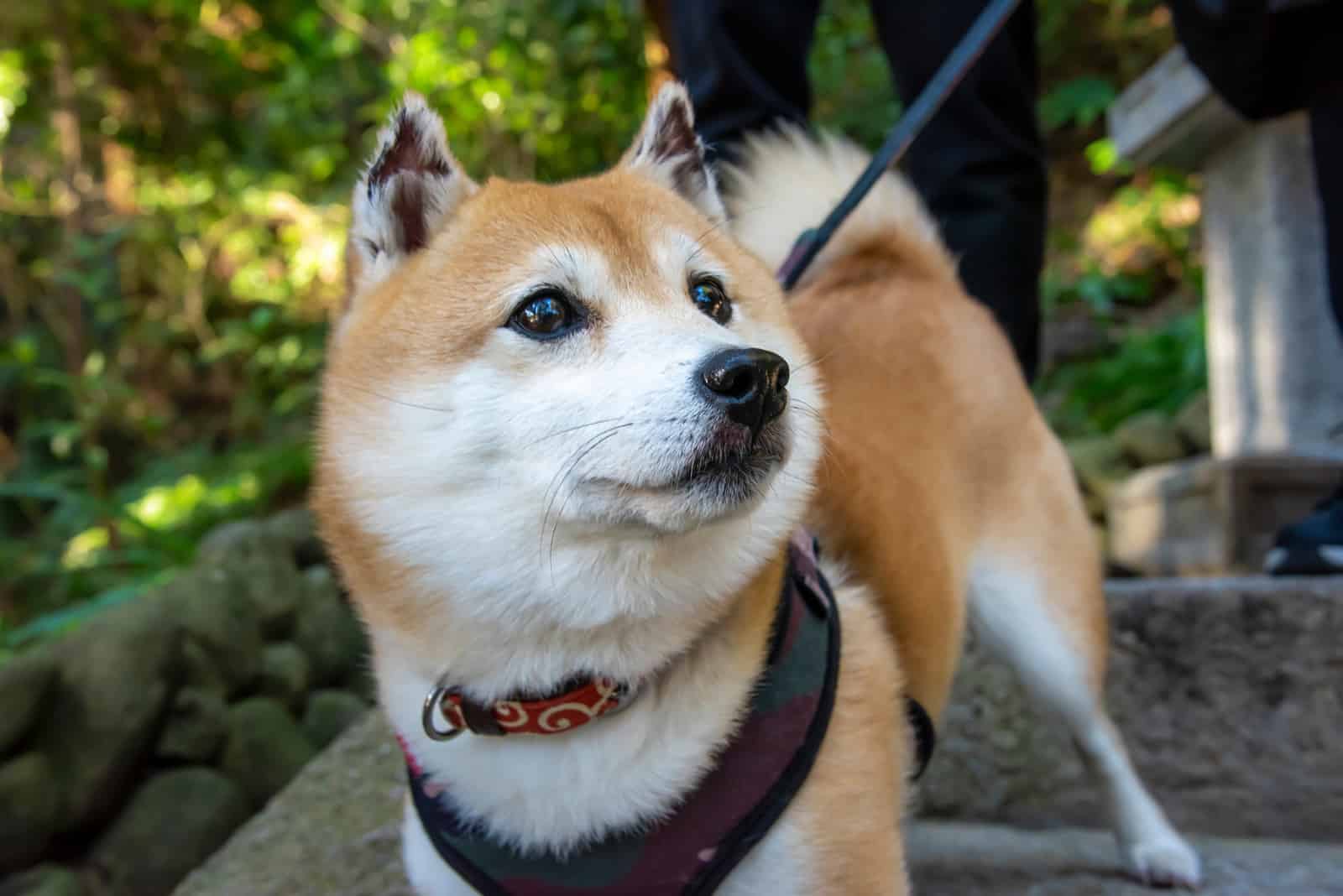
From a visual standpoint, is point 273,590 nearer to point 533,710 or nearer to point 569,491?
point 533,710

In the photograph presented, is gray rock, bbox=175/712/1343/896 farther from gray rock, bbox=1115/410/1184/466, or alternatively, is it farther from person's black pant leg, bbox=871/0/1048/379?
gray rock, bbox=1115/410/1184/466

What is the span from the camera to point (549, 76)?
5613mm

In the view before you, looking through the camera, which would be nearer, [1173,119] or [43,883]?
[43,883]

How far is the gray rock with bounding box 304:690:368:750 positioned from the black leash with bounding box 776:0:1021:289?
5.97 feet

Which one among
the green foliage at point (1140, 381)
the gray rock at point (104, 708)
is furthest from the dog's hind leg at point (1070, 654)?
the green foliage at point (1140, 381)

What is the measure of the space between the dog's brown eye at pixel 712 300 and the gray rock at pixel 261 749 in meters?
1.83

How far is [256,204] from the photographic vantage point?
21.2 feet

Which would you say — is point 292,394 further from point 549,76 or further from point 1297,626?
point 1297,626

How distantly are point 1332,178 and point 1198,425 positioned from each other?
332 centimetres

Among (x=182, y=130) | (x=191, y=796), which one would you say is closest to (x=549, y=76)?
(x=182, y=130)

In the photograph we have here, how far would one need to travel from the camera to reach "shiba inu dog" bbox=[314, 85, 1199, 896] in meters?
1.23

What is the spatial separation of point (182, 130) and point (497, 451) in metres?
→ 7.16

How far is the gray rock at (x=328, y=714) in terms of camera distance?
3010 millimetres

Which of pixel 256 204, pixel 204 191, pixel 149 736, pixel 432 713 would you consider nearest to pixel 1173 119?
pixel 432 713
